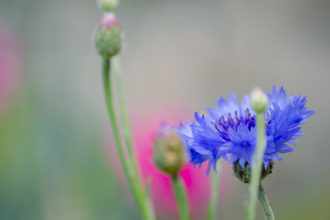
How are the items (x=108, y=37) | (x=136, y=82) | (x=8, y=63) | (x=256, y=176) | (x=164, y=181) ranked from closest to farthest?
(x=256, y=176) → (x=108, y=37) → (x=164, y=181) → (x=8, y=63) → (x=136, y=82)

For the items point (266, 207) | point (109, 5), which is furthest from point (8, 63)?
point (266, 207)

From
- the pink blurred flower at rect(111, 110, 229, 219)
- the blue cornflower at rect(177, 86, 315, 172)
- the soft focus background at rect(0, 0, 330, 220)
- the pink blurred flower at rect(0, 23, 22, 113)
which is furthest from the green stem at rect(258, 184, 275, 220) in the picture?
the pink blurred flower at rect(0, 23, 22, 113)


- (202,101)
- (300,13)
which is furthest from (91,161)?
(300,13)

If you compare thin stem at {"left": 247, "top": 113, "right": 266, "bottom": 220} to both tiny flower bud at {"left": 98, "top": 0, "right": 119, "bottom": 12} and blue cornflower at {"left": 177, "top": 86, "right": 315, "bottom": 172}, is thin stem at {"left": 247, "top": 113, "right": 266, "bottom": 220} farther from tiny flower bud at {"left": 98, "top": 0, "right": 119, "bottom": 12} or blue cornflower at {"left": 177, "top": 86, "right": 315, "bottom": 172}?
tiny flower bud at {"left": 98, "top": 0, "right": 119, "bottom": 12}

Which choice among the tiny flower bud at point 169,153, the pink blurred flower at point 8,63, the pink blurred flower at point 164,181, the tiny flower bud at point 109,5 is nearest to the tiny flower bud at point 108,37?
the tiny flower bud at point 109,5

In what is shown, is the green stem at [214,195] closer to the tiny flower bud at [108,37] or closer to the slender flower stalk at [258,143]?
the slender flower stalk at [258,143]

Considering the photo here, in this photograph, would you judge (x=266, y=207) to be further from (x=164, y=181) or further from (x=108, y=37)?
(x=164, y=181)
